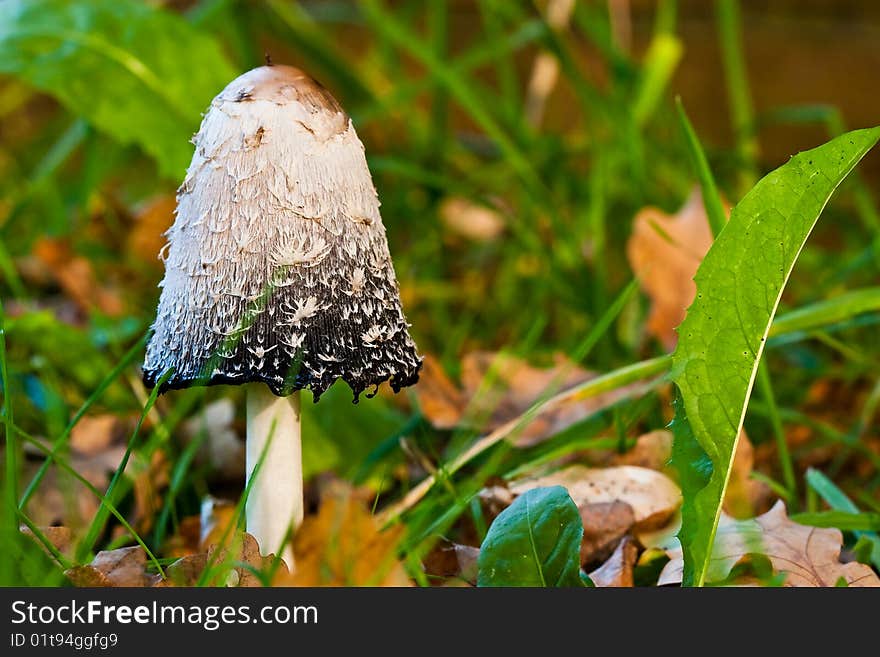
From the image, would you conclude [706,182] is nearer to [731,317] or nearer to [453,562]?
[731,317]

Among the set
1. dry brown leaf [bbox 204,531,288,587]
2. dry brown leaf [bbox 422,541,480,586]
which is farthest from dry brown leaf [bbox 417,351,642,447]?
dry brown leaf [bbox 204,531,288,587]

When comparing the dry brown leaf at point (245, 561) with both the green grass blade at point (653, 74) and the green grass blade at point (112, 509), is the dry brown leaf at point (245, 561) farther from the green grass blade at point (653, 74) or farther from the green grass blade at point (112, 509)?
the green grass blade at point (653, 74)

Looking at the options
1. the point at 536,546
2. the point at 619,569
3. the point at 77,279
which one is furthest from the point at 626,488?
the point at 77,279

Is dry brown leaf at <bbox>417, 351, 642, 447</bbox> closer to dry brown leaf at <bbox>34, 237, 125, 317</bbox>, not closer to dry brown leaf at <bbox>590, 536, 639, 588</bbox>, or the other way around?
dry brown leaf at <bbox>590, 536, 639, 588</bbox>

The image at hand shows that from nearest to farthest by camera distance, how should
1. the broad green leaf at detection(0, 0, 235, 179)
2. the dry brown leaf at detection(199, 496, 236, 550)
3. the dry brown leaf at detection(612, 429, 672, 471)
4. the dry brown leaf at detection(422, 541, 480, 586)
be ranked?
the dry brown leaf at detection(422, 541, 480, 586) → the dry brown leaf at detection(199, 496, 236, 550) → the dry brown leaf at detection(612, 429, 672, 471) → the broad green leaf at detection(0, 0, 235, 179)
